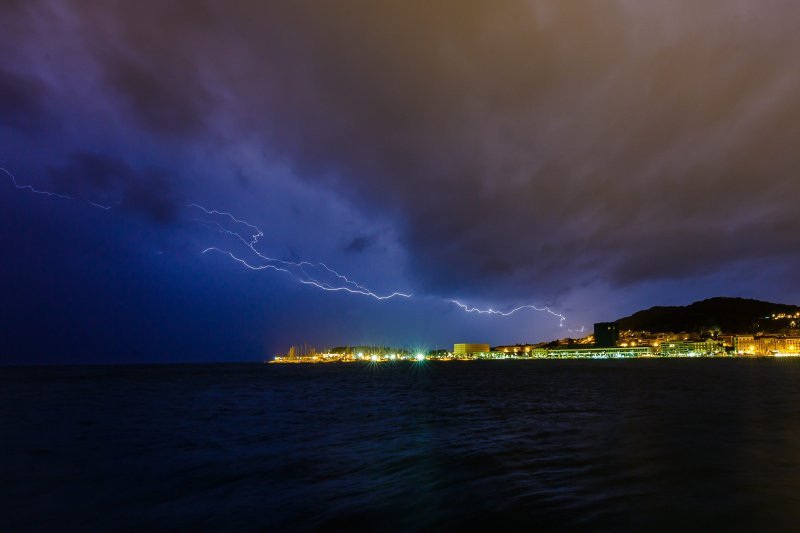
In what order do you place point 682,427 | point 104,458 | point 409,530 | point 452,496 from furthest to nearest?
point 682,427
point 104,458
point 452,496
point 409,530

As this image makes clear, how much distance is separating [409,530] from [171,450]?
17.9 m

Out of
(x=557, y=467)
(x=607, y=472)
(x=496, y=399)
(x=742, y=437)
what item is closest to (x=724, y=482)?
(x=607, y=472)

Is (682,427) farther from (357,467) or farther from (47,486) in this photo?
(47,486)

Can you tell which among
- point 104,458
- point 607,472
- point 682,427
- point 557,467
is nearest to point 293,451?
point 104,458

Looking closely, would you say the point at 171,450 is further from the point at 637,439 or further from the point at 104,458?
the point at 637,439

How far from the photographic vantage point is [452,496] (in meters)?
15.1

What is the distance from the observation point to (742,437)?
24.4 meters

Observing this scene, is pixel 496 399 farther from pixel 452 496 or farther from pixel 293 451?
pixel 452 496

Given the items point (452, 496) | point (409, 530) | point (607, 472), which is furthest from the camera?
point (607, 472)

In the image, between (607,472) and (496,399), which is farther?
(496,399)

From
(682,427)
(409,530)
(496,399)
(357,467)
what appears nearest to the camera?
(409,530)

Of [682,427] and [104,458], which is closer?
[104,458]

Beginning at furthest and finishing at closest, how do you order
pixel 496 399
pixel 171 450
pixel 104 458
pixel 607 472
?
pixel 496 399 → pixel 171 450 → pixel 104 458 → pixel 607 472

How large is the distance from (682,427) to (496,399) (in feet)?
76.1
